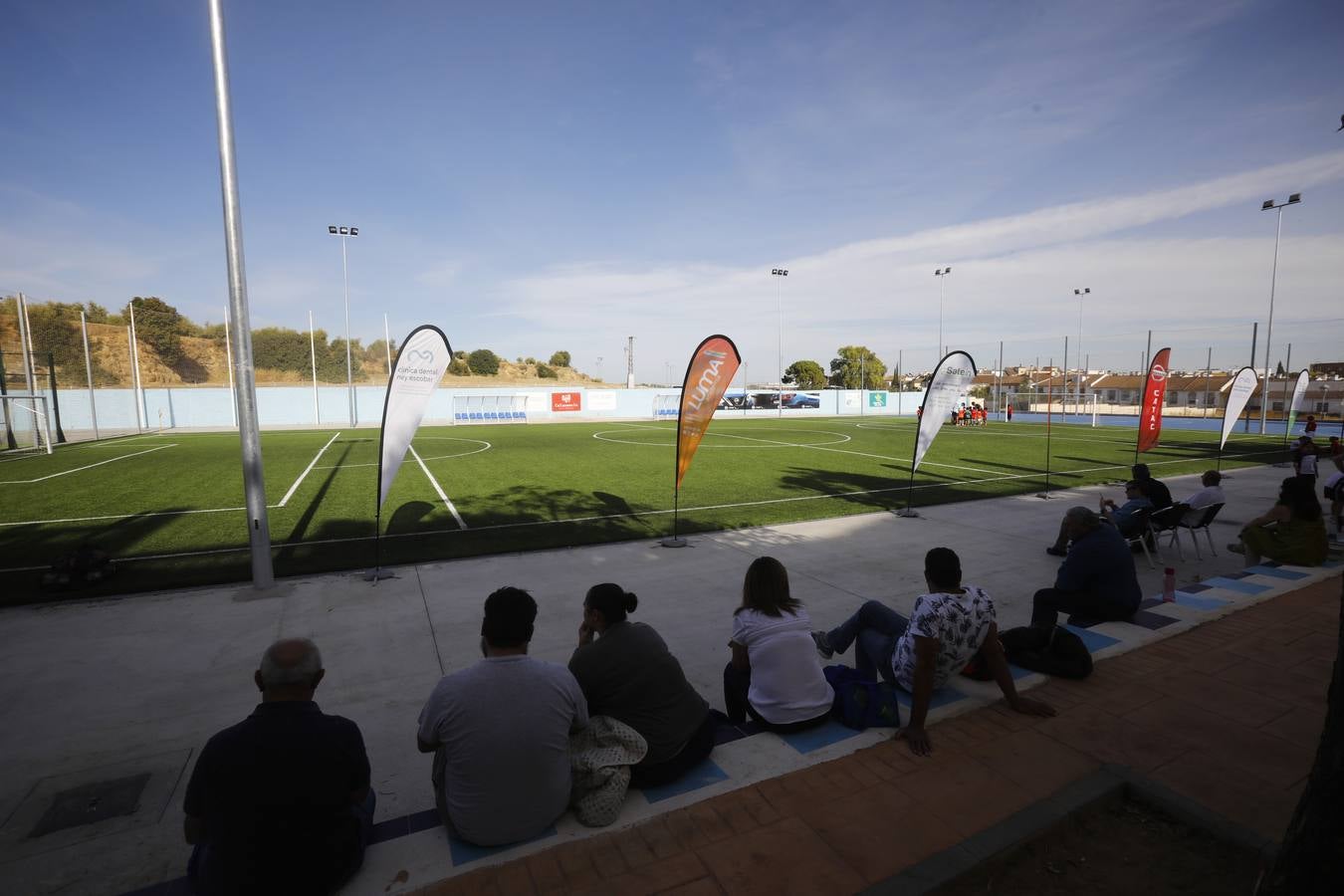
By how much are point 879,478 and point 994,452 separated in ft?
28.4

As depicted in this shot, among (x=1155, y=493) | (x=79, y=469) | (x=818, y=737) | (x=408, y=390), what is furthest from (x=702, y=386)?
(x=79, y=469)

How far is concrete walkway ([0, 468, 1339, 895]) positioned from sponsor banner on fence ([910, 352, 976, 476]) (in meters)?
1.88

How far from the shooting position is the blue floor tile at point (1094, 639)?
5273 millimetres

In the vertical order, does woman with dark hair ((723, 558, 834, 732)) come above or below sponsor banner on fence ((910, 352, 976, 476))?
below

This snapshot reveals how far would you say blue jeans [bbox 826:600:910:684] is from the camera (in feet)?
A: 14.6

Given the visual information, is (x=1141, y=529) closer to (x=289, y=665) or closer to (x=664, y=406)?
(x=289, y=665)

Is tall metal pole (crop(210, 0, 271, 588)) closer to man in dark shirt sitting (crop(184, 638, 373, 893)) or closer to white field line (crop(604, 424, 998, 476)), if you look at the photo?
man in dark shirt sitting (crop(184, 638, 373, 893))

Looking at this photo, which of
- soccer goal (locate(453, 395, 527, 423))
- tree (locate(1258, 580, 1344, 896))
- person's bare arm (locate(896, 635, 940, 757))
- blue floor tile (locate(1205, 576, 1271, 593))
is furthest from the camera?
soccer goal (locate(453, 395, 527, 423))

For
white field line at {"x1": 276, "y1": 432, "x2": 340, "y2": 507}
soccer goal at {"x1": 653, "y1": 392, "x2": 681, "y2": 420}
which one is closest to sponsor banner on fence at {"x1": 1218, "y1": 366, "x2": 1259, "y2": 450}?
white field line at {"x1": 276, "y1": 432, "x2": 340, "y2": 507}

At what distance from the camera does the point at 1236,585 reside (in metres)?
6.93

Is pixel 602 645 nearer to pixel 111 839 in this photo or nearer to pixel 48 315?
pixel 111 839

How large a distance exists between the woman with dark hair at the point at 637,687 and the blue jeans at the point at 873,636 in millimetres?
1633

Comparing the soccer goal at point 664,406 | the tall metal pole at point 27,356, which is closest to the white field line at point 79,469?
the tall metal pole at point 27,356

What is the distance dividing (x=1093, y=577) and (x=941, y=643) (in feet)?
8.63
